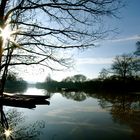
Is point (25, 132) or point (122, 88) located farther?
point (122, 88)

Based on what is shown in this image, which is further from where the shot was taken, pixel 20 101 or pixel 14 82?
pixel 14 82

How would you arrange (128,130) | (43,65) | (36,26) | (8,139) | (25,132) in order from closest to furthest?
(8,139), (25,132), (128,130), (36,26), (43,65)

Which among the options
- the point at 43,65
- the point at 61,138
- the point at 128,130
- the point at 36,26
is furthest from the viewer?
the point at 43,65

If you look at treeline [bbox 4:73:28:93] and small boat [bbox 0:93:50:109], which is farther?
treeline [bbox 4:73:28:93]

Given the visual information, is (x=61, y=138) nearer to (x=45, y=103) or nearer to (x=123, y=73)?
(x=45, y=103)

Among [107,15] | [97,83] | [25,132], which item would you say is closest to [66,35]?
[107,15]

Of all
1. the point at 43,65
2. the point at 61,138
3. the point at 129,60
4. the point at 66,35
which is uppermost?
the point at 129,60

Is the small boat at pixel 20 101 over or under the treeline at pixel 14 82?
under

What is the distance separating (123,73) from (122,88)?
→ 15365mm

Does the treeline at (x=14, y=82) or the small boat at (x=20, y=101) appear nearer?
the small boat at (x=20, y=101)

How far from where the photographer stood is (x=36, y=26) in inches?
456

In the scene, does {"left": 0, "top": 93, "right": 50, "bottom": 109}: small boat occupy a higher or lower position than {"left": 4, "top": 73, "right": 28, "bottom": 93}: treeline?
lower

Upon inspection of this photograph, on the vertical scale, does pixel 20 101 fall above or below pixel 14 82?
below

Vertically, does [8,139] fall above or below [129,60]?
below
